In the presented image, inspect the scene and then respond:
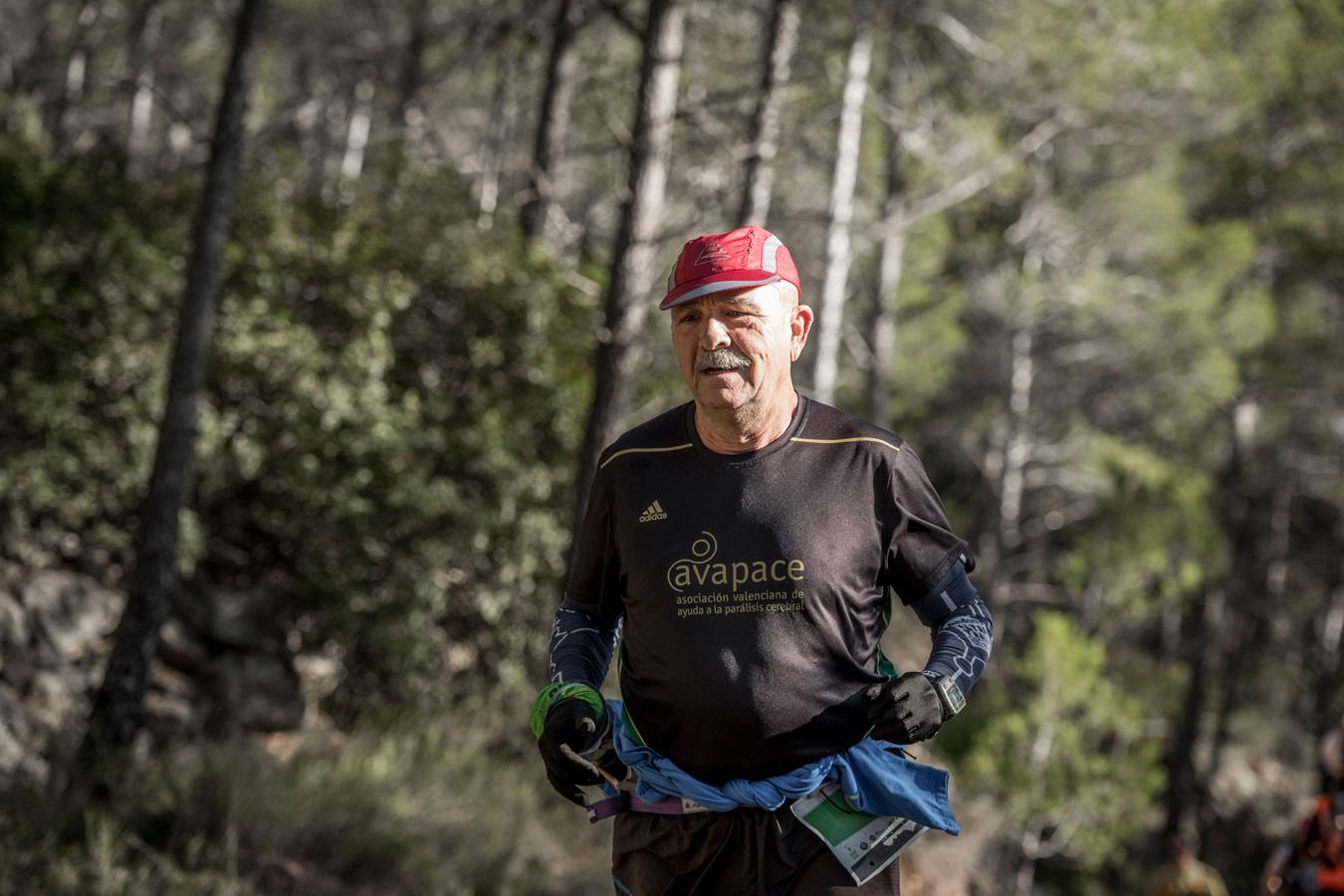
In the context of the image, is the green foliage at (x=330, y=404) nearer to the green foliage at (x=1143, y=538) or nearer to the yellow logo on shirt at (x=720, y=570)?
the yellow logo on shirt at (x=720, y=570)

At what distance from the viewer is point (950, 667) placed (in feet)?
8.05

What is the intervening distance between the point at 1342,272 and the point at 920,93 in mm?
9894

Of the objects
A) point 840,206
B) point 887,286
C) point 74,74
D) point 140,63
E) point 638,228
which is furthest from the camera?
point 74,74

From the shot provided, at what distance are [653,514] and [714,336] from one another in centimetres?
40

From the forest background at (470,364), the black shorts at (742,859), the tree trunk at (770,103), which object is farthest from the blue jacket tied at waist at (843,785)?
the tree trunk at (770,103)

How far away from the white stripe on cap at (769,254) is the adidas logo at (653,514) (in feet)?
1.79

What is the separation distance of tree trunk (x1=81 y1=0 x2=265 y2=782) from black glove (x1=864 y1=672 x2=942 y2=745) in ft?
17.1

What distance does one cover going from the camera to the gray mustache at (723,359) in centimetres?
253

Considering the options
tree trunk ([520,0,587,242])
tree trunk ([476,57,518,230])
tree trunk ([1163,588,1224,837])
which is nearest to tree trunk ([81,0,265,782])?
tree trunk ([476,57,518,230])

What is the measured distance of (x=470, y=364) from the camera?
31.2 ft

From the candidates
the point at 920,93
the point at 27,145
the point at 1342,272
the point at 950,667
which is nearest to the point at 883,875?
the point at 950,667

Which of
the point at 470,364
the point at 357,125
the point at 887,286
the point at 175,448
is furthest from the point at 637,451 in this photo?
the point at 357,125

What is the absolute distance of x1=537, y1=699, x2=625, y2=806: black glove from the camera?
96.9 inches

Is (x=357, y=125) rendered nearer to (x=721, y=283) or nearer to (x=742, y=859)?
(x=721, y=283)
